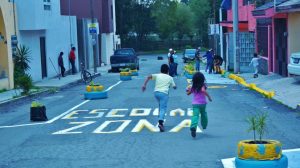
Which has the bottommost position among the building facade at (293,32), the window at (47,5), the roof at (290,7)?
the building facade at (293,32)

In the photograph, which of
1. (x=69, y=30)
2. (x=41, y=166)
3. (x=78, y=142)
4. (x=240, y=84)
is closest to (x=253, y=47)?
(x=240, y=84)

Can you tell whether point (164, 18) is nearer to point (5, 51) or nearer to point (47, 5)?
point (47, 5)

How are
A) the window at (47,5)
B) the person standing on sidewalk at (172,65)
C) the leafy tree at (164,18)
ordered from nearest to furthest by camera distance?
the person standing on sidewalk at (172,65) < the window at (47,5) < the leafy tree at (164,18)

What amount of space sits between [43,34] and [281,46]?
15.5 m

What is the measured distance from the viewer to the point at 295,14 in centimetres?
3067

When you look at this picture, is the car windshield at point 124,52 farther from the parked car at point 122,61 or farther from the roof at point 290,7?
the roof at point 290,7

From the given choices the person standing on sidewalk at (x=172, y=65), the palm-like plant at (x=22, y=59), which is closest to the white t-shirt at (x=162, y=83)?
the palm-like plant at (x=22, y=59)

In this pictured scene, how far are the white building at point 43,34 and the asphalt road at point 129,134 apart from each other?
12.9 meters

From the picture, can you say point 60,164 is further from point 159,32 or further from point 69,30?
point 159,32

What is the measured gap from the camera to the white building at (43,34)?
36.4 meters

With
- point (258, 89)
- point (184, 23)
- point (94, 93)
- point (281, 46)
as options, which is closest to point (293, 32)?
point (281, 46)

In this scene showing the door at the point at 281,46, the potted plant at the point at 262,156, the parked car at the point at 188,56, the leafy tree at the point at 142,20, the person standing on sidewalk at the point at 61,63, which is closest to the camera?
the potted plant at the point at 262,156

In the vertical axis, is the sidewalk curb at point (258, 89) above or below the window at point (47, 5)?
below

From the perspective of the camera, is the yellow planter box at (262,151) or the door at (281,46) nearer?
the yellow planter box at (262,151)
